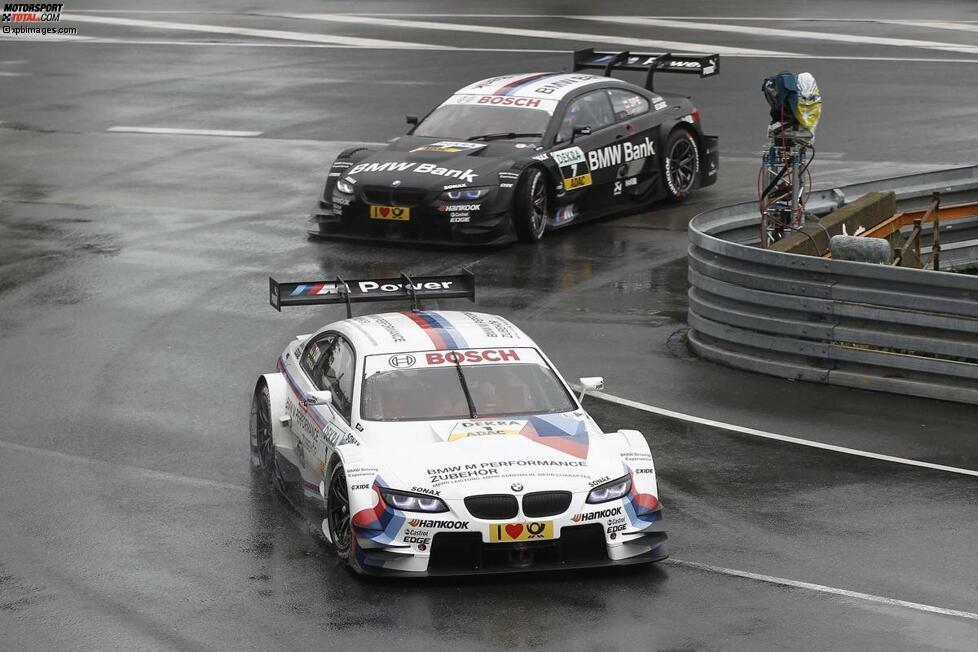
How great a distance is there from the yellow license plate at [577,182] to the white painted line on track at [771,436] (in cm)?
561

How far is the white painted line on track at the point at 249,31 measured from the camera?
35688 mm

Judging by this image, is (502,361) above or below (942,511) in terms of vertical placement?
above

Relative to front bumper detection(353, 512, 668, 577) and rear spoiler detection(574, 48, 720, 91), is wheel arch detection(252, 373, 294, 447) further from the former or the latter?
rear spoiler detection(574, 48, 720, 91)

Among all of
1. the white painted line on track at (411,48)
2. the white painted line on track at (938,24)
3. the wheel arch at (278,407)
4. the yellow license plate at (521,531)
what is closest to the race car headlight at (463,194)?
the wheel arch at (278,407)

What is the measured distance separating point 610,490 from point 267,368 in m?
5.44

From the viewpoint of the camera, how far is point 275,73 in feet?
105

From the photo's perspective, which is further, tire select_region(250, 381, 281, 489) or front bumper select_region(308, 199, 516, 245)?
front bumper select_region(308, 199, 516, 245)

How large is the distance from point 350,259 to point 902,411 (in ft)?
22.9

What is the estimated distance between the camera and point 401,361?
1069 cm

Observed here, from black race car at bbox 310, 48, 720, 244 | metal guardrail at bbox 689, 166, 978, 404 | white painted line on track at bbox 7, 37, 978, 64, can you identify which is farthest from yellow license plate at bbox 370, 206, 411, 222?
white painted line on track at bbox 7, 37, 978, 64

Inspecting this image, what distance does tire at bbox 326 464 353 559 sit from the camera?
9742 millimetres

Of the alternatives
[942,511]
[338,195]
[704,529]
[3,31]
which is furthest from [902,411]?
[3,31]

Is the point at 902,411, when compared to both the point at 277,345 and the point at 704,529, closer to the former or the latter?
the point at 704,529

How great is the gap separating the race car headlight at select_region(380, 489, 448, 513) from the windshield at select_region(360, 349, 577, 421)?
34.8 inches
